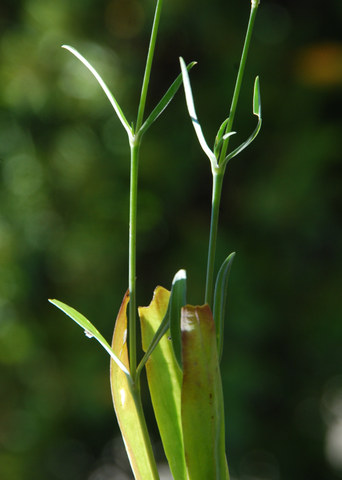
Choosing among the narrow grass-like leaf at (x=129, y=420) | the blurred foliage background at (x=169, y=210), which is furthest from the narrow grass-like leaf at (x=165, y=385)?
the blurred foliage background at (x=169, y=210)

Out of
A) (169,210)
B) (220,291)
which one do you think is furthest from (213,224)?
(169,210)

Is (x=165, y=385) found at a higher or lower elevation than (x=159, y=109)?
lower

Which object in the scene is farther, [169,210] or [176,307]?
[169,210]

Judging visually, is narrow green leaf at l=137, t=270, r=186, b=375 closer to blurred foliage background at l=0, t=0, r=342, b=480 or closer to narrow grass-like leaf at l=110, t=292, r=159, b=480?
A: narrow grass-like leaf at l=110, t=292, r=159, b=480

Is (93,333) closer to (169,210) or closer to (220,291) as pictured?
(220,291)

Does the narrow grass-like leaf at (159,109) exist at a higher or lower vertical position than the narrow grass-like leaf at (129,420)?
higher

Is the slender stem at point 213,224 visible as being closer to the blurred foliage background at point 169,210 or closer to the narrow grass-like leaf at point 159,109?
the narrow grass-like leaf at point 159,109

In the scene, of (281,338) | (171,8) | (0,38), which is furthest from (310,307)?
(0,38)
